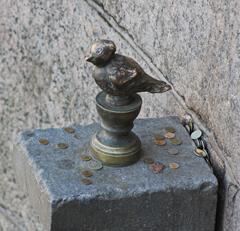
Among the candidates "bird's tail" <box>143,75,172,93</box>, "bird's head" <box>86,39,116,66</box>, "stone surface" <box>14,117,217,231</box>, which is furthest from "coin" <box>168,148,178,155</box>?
"bird's head" <box>86,39,116,66</box>

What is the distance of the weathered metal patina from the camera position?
1.40 metres

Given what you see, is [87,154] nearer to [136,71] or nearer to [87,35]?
[136,71]

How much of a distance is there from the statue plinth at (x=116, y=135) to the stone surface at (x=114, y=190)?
0.02m

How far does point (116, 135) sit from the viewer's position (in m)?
1.47

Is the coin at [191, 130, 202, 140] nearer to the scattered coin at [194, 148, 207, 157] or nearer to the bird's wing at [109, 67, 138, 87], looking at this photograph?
the scattered coin at [194, 148, 207, 157]

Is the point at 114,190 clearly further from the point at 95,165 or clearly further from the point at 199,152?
the point at 199,152

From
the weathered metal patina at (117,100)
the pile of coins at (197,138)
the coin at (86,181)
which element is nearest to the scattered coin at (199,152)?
the pile of coins at (197,138)

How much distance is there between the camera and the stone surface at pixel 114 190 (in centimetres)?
139

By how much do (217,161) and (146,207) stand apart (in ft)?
0.54

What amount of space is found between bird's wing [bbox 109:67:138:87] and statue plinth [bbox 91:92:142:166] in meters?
0.05

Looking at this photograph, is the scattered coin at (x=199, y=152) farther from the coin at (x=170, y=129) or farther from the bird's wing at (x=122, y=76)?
the bird's wing at (x=122, y=76)

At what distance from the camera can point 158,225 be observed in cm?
→ 147

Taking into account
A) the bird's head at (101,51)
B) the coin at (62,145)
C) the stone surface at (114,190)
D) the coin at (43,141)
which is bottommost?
the stone surface at (114,190)

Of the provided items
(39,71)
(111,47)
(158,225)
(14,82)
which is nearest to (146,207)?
(158,225)
